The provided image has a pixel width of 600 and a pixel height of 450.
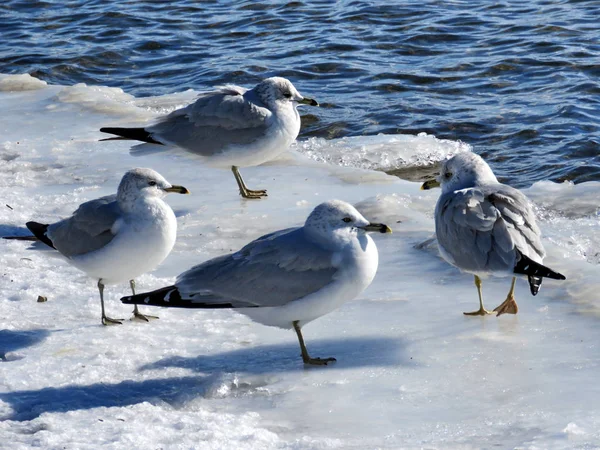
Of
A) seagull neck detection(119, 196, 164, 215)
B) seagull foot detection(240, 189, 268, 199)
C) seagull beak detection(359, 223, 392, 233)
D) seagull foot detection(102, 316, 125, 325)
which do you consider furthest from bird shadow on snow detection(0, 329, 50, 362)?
seagull foot detection(240, 189, 268, 199)

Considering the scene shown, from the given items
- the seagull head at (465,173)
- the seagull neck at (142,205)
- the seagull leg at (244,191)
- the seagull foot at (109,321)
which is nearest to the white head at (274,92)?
the seagull leg at (244,191)

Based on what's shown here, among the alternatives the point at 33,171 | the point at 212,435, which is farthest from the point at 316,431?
the point at 33,171

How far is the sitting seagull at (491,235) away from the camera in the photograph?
4938mm

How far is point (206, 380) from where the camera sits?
4598 mm

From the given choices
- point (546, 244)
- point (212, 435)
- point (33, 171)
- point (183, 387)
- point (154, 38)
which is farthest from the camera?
point (154, 38)

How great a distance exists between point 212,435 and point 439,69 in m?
8.87

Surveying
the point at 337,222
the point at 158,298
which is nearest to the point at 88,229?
the point at 158,298

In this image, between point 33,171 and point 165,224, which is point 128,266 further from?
point 33,171

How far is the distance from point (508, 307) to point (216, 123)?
319cm

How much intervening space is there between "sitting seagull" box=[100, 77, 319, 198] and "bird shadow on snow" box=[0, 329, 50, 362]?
2.76 metres

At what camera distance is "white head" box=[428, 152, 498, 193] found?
559cm

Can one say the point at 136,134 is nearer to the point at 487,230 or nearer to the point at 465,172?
the point at 465,172

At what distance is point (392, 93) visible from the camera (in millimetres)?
11602

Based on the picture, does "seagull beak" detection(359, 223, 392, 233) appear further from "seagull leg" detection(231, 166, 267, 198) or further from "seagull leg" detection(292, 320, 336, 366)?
"seagull leg" detection(231, 166, 267, 198)
